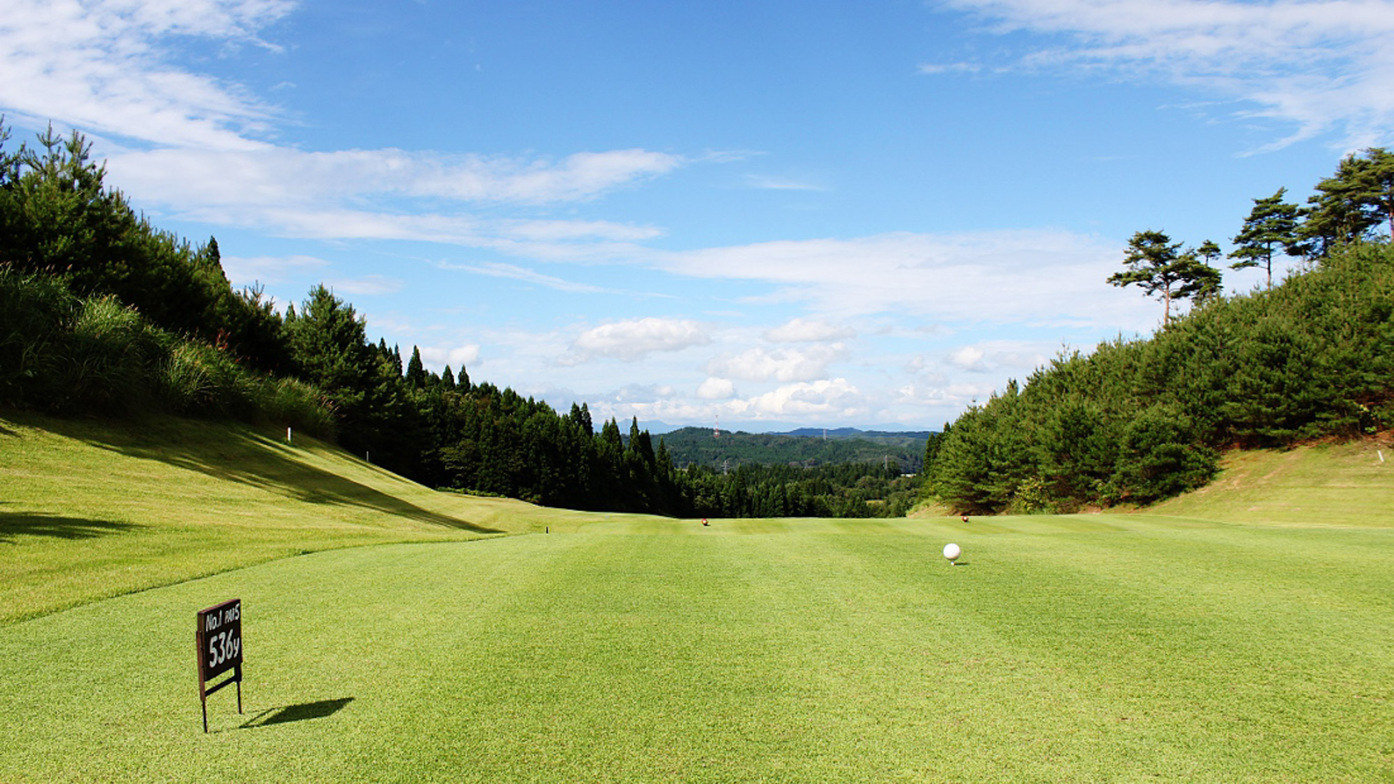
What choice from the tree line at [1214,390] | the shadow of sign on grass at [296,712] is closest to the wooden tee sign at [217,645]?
the shadow of sign on grass at [296,712]

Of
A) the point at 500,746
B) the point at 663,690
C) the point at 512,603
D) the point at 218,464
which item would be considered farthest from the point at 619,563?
the point at 218,464

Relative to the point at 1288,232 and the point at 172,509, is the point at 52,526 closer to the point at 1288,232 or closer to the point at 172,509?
the point at 172,509

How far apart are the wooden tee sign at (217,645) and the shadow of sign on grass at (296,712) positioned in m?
0.20

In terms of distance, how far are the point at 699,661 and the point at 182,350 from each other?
95.7ft

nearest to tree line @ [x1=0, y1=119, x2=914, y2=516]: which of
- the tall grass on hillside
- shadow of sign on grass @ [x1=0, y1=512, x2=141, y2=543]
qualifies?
the tall grass on hillside

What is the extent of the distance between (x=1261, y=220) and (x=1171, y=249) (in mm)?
5696

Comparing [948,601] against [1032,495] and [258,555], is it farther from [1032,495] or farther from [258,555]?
[1032,495]

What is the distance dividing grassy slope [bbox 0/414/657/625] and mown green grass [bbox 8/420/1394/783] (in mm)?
140

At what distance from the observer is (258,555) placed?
1177 centimetres

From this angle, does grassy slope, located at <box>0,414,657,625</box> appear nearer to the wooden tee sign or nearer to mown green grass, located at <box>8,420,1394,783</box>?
mown green grass, located at <box>8,420,1394,783</box>

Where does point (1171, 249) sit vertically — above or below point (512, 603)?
above

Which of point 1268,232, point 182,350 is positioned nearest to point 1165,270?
point 1268,232

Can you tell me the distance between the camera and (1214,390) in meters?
35.4

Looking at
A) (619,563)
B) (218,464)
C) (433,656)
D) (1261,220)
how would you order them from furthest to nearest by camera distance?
(1261,220) < (218,464) < (619,563) < (433,656)
